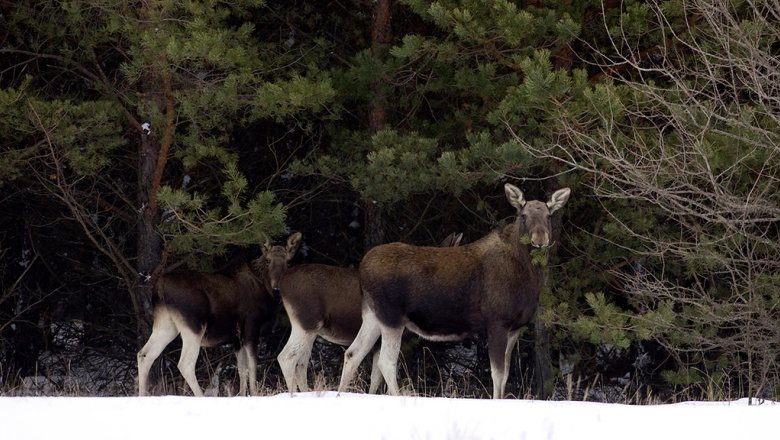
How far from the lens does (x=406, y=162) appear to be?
15.6 metres

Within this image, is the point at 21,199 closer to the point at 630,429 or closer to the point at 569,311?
the point at 569,311

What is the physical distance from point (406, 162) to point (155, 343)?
400 centimetres

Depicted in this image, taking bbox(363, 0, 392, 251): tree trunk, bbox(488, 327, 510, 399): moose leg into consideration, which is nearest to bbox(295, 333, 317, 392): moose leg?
bbox(363, 0, 392, 251): tree trunk

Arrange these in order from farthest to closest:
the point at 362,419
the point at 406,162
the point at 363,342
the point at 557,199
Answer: the point at 406,162 → the point at 557,199 → the point at 363,342 → the point at 362,419

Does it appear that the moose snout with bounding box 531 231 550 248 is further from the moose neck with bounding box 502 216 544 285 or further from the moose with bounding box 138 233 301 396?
the moose with bounding box 138 233 301 396

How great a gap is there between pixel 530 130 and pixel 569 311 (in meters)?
2.43

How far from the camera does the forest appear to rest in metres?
14.6

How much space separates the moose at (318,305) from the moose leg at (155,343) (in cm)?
155

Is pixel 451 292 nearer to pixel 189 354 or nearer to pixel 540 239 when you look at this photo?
pixel 540 239

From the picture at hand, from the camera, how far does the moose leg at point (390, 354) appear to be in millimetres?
14211

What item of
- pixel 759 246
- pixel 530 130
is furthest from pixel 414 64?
pixel 759 246

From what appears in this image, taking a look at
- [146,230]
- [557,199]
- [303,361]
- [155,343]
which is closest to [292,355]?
[303,361]

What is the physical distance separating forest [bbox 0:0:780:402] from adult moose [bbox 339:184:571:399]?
1.45ft

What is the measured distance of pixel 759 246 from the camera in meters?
15.7
